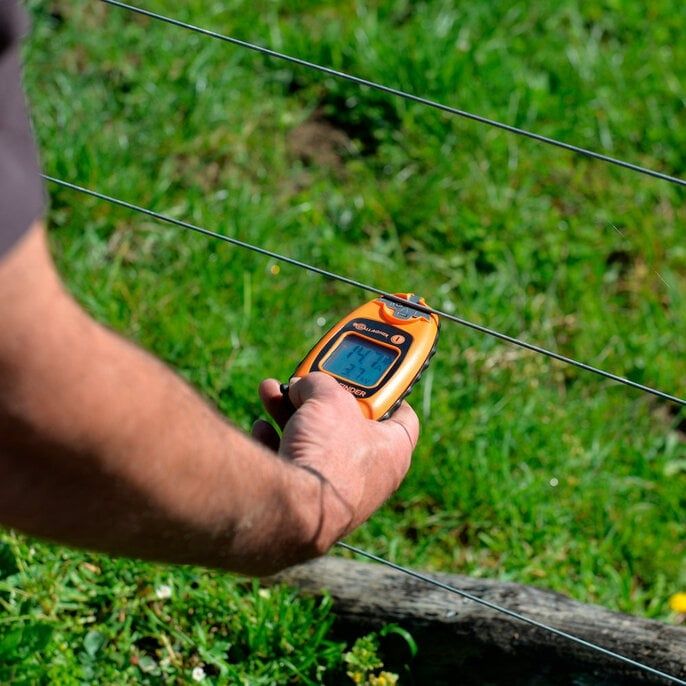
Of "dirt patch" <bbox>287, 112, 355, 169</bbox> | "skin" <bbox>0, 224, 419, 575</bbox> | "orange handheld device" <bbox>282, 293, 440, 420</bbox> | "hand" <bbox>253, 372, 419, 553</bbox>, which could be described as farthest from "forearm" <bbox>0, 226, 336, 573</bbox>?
"dirt patch" <bbox>287, 112, 355, 169</bbox>

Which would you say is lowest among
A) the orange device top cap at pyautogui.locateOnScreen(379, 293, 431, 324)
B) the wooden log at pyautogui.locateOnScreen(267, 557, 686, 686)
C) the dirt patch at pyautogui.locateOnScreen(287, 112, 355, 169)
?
the wooden log at pyautogui.locateOnScreen(267, 557, 686, 686)

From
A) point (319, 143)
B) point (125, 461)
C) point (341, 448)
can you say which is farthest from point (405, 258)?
point (125, 461)

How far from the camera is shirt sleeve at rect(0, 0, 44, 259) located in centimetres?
90

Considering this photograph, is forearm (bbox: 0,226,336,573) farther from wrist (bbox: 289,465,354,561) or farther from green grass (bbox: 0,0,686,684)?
green grass (bbox: 0,0,686,684)

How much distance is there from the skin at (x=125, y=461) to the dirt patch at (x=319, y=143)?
6.82 ft

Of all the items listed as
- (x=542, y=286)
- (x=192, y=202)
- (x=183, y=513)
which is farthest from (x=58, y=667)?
(x=542, y=286)

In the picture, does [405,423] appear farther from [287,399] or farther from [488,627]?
[488,627]

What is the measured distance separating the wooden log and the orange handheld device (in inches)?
21.9

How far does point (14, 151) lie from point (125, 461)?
279 millimetres

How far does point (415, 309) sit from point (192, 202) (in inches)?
54.8

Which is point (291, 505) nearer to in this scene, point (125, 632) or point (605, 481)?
point (125, 632)

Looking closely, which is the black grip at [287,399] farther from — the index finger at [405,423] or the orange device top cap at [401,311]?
the orange device top cap at [401,311]

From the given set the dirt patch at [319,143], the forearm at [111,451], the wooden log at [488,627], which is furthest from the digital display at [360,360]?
the dirt patch at [319,143]

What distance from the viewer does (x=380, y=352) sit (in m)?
1.75
